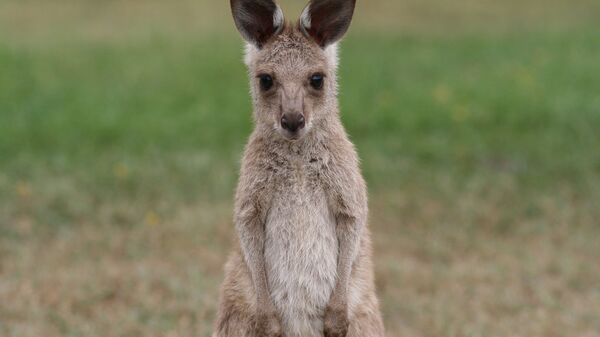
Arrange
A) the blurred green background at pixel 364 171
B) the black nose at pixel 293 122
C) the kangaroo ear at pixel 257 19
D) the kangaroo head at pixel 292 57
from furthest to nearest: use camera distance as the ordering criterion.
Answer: the blurred green background at pixel 364 171 < the kangaroo ear at pixel 257 19 < the kangaroo head at pixel 292 57 < the black nose at pixel 293 122

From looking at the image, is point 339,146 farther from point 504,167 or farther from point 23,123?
point 23,123

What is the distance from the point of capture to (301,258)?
433 cm

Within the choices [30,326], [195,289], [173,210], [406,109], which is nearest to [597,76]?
[406,109]

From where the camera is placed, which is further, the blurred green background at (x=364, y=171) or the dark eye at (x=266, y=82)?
the blurred green background at (x=364, y=171)

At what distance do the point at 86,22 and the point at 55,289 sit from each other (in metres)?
12.3

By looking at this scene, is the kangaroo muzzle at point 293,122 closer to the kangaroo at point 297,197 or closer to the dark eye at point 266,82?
the kangaroo at point 297,197

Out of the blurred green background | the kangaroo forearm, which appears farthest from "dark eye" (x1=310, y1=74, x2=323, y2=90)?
the blurred green background

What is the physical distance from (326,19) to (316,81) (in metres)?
0.31

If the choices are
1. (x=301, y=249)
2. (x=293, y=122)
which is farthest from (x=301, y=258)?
(x=293, y=122)

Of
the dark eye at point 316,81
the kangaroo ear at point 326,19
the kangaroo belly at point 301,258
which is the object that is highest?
the kangaroo ear at point 326,19

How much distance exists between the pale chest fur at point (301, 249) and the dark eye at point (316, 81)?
339mm

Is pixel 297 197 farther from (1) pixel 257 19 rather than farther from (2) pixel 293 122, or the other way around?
(1) pixel 257 19

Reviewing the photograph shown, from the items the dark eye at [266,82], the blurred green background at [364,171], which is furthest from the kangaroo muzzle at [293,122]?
the blurred green background at [364,171]

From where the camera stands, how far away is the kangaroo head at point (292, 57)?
4.22 metres
